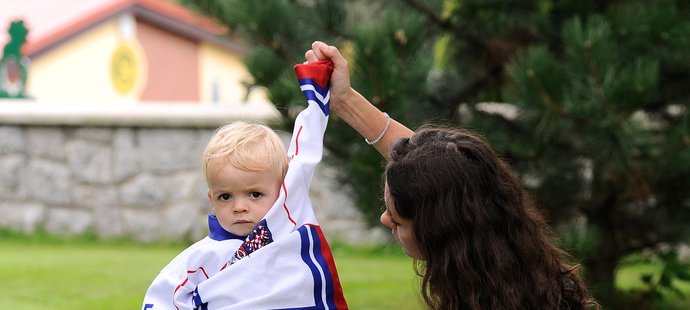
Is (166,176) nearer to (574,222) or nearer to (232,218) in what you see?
(574,222)

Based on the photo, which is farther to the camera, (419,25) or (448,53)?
(448,53)

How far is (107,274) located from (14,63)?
322 cm

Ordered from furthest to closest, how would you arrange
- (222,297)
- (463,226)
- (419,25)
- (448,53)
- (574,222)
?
(448,53) → (574,222) → (419,25) → (222,297) → (463,226)

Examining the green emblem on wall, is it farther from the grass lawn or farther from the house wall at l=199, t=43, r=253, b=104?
the house wall at l=199, t=43, r=253, b=104

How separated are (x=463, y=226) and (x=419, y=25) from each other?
2.20 metres

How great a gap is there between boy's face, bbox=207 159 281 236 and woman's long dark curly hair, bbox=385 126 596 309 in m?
0.37

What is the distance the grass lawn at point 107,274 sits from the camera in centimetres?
529

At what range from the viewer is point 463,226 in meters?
1.94

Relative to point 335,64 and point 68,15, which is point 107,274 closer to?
point 335,64

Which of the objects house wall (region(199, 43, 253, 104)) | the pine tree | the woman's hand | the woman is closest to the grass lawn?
the pine tree

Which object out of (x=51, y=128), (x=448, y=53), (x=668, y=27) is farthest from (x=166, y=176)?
(x=668, y=27)

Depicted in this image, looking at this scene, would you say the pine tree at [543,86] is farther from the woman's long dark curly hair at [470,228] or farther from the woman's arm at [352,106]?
the woman's long dark curly hair at [470,228]

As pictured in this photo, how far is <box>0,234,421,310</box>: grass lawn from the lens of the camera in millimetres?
5285

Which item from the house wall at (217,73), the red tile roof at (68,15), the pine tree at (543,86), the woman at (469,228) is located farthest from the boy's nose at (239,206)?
the house wall at (217,73)
